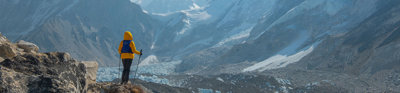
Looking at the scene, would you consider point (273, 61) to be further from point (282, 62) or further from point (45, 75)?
point (45, 75)

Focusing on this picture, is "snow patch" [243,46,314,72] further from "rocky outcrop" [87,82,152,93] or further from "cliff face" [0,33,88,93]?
"cliff face" [0,33,88,93]

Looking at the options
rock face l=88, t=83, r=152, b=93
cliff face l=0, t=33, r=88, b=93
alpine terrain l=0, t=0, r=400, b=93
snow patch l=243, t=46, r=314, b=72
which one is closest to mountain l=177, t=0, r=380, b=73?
alpine terrain l=0, t=0, r=400, b=93

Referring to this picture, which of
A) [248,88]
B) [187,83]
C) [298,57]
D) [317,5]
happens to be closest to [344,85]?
[248,88]

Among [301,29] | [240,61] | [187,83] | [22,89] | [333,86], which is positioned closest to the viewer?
[22,89]

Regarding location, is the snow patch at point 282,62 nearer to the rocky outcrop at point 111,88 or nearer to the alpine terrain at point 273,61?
the alpine terrain at point 273,61

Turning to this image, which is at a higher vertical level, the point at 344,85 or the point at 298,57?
the point at 298,57

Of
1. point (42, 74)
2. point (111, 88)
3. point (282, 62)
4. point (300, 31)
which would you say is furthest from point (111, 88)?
point (300, 31)

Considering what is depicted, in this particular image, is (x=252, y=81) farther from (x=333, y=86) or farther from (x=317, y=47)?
(x=317, y=47)

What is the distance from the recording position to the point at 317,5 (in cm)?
15762

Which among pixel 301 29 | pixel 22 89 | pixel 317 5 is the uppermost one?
pixel 317 5

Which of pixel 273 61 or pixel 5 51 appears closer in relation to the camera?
pixel 5 51

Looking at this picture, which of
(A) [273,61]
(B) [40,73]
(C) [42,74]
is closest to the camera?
(C) [42,74]

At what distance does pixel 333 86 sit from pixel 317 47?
44.1 m

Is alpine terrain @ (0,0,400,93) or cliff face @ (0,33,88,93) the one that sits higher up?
alpine terrain @ (0,0,400,93)
